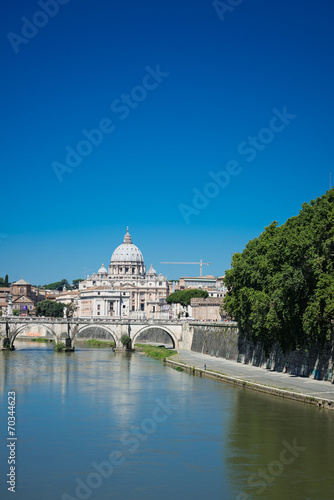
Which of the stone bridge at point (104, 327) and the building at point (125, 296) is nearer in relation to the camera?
the stone bridge at point (104, 327)

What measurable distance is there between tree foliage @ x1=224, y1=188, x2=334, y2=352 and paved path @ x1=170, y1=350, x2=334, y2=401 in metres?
1.79

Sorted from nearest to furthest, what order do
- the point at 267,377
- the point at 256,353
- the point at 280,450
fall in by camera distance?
the point at 280,450
the point at 267,377
the point at 256,353

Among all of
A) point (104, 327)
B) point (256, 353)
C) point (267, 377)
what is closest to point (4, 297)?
point (104, 327)

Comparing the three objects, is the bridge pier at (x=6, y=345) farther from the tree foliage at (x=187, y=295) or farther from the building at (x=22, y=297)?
the building at (x=22, y=297)

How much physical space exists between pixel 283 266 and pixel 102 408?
468 inches

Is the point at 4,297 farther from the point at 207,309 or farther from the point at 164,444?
the point at 164,444

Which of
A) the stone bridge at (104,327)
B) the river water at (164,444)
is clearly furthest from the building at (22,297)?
the river water at (164,444)

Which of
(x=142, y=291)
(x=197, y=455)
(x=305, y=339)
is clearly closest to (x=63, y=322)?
(x=305, y=339)

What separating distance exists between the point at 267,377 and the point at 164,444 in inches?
651

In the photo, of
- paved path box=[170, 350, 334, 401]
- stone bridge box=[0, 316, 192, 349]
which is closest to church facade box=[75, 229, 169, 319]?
stone bridge box=[0, 316, 192, 349]

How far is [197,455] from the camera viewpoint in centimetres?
2392

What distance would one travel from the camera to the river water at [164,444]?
20.3 meters

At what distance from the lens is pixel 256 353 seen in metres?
49.5

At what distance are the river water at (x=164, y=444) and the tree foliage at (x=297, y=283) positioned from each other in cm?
417
